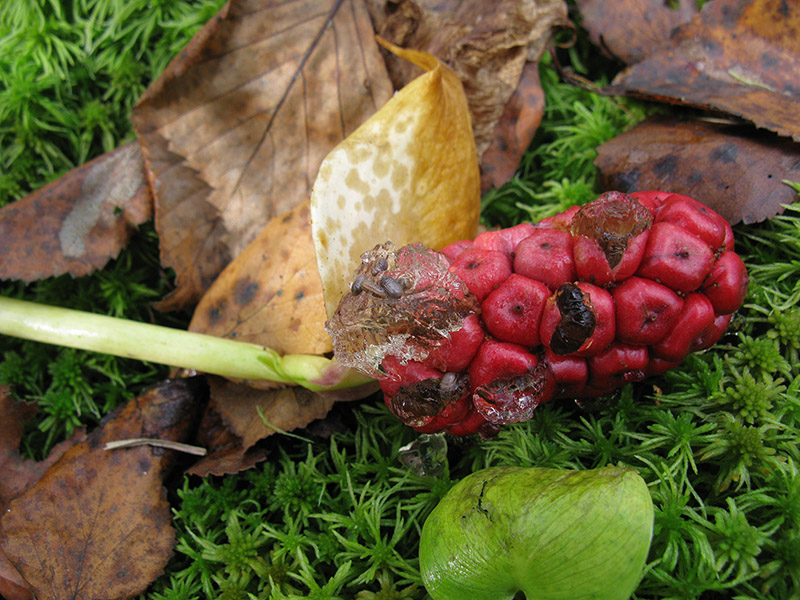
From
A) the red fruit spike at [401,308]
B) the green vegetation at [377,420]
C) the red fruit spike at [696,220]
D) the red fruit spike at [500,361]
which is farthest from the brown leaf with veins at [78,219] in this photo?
the red fruit spike at [696,220]

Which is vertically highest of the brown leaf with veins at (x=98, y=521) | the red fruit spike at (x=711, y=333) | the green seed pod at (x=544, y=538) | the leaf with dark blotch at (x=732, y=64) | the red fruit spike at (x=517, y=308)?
the leaf with dark blotch at (x=732, y=64)

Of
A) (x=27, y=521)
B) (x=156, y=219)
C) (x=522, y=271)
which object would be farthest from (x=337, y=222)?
(x=27, y=521)

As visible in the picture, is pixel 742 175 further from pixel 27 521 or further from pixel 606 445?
pixel 27 521

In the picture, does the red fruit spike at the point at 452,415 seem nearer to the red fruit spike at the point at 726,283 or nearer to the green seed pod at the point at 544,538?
the green seed pod at the point at 544,538

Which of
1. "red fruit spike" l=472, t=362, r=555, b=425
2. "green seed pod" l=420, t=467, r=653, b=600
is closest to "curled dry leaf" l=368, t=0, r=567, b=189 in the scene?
"red fruit spike" l=472, t=362, r=555, b=425

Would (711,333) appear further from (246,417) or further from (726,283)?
(246,417)

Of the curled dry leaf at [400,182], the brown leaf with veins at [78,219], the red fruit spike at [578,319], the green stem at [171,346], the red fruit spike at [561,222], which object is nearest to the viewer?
the red fruit spike at [578,319]

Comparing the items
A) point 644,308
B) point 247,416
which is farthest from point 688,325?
point 247,416
